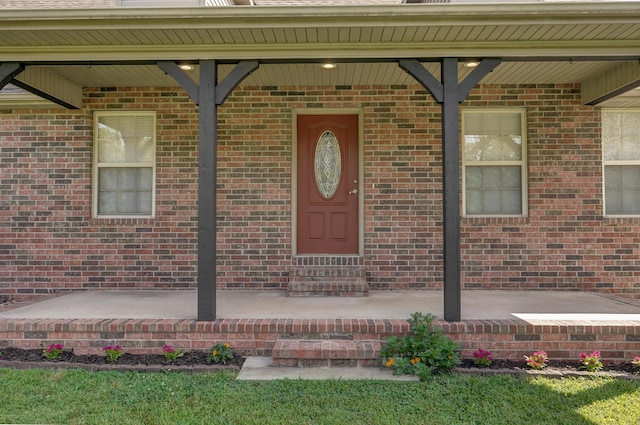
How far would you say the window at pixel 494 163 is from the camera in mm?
5617

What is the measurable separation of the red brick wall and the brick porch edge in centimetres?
165

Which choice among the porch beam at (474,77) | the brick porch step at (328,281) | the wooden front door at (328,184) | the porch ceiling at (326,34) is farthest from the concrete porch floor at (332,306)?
the porch ceiling at (326,34)

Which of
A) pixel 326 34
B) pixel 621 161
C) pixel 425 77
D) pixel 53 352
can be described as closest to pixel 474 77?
pixel 425 77

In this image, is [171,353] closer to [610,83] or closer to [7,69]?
[7,69]

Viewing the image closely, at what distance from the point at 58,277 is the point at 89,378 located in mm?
2775

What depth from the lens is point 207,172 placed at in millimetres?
3979

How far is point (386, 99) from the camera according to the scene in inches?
220

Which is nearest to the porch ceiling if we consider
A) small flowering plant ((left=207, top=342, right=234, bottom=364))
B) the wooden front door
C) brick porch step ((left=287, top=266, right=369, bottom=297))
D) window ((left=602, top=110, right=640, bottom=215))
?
the wooden front door

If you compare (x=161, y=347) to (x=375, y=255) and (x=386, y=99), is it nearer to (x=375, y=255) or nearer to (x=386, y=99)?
(x=375, y=255)

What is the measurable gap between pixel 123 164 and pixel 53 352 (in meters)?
2.73

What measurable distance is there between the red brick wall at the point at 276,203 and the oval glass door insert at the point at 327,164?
39 cm

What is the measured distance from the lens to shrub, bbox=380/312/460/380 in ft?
11.2

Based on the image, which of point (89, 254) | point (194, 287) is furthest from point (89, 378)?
point (89, 254)

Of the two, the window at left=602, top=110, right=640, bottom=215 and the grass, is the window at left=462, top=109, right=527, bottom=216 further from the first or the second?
the grass
